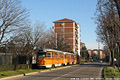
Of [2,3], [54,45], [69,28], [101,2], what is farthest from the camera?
[69,28]

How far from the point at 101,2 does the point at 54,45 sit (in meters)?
41.3

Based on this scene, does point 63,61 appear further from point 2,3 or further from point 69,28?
point 69,28

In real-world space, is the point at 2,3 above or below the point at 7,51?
above

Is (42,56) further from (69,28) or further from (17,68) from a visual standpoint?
(69,28)

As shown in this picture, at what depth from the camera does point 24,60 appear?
34.0 m

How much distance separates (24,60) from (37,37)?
6.58m

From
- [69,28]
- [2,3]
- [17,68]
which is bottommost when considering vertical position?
[17,68]

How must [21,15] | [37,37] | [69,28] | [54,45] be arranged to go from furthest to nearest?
1. [69,28]
2. [54,45]
3. [37,37]
4. [21,15]

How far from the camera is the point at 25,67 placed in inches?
1255

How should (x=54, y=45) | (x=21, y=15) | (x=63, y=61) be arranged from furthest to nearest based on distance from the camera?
(x=54, y=45) < (x=63, y=61) < (x=21, y=15)

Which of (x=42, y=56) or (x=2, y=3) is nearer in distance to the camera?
(x=2, y=3)

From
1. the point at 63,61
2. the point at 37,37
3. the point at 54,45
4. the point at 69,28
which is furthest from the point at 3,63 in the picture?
the point at 69,28

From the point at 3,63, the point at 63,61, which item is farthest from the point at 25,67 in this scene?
the point at 63,61

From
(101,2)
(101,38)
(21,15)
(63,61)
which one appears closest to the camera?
(101,2)
